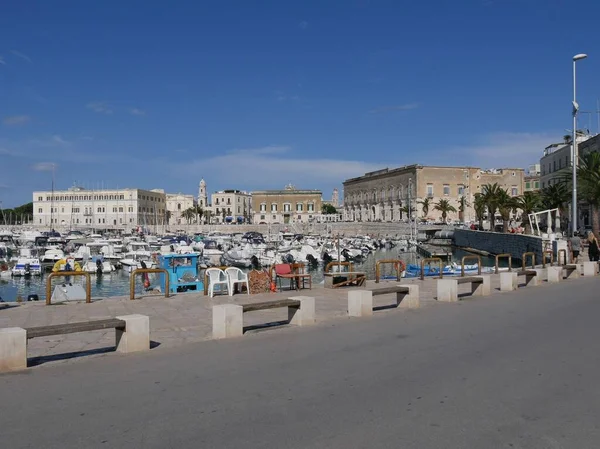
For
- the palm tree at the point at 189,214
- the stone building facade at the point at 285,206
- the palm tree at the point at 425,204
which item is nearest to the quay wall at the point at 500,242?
the palm tree at the point at 425,204

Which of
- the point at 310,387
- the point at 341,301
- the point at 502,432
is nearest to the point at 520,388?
the point at 502,432

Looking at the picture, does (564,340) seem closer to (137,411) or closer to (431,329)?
(431,329)

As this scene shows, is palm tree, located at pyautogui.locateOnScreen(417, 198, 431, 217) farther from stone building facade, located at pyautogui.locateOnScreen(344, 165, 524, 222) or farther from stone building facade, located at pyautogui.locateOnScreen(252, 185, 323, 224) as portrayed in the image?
stone building facade, located at pyautogui.locateOnScreen(252, 185, 323, 224)

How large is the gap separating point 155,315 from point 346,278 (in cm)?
827

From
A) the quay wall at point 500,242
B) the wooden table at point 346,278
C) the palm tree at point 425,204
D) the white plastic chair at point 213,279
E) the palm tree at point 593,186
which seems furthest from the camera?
the palm tree at point 425,204

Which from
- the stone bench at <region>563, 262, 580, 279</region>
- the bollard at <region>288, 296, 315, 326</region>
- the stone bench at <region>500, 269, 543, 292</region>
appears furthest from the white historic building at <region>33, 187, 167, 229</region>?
the bollard at <region>288, 296, 315, 326</region>

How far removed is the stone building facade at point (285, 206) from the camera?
5684 inches

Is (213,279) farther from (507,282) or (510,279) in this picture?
(510,279)

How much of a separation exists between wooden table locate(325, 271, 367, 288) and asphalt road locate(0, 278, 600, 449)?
7.46 metres

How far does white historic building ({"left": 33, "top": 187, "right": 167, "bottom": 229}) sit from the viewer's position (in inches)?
5153

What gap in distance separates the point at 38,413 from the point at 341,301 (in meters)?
9.67

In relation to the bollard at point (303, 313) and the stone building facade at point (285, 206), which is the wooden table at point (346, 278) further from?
the stone building facade at point (285, 206)

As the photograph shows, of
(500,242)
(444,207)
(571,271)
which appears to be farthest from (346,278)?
(444,207)

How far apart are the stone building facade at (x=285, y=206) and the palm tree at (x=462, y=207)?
4096cm
